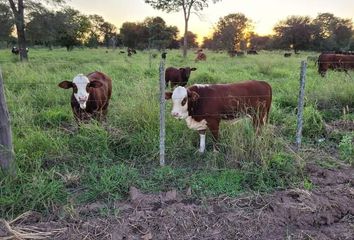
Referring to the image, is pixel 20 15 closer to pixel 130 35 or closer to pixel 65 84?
pixel 65 84

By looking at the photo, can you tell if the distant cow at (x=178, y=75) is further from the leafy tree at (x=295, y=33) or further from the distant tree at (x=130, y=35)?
the distant tree at (x=130, y=35)

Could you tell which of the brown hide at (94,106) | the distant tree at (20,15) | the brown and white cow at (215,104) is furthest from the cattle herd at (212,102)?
the distant tree at (20,15)

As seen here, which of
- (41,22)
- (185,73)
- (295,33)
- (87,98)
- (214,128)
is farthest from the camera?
(295,33)

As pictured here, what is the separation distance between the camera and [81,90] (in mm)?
5879

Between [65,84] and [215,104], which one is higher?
[65,84]

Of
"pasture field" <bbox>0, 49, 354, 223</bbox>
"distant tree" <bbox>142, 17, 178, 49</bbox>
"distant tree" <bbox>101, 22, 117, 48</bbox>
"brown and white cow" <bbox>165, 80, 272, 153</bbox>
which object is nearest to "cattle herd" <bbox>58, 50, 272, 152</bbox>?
"brown and white cow" <bbox>165, 80, 272, 153</bbox>

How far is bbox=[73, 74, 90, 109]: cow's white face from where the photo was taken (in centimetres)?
584

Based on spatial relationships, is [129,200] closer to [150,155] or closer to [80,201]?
[80,201]

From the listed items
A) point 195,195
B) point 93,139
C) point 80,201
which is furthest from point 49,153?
point 195,195

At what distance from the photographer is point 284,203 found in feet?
12.7

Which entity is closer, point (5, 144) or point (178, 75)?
point (5, 144)

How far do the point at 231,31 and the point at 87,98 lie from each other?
148 feet

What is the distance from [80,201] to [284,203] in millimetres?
2263

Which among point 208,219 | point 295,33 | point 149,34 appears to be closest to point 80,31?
point 149,34
